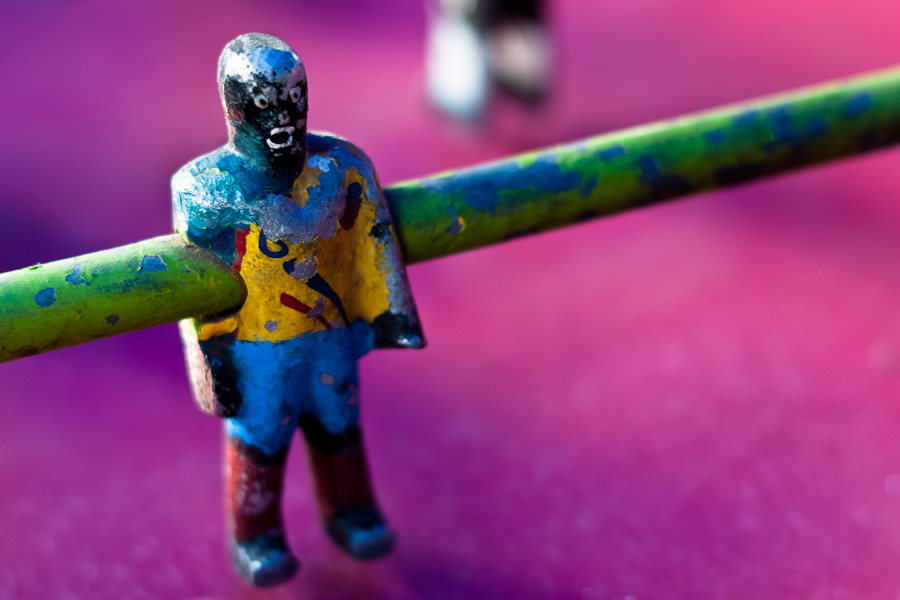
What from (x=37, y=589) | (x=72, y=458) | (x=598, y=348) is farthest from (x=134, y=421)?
(x=598, y=348)

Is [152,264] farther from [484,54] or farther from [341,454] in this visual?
[484,54]

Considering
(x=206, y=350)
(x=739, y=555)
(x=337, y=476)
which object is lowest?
(x=739, y=555)

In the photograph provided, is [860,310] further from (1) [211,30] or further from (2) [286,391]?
(1) [211,30]

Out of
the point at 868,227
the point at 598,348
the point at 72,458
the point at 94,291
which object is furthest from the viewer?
the point at 868,227

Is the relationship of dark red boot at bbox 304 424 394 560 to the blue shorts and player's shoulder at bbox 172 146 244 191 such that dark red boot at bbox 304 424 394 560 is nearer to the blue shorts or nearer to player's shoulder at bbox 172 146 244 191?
the blue shorts

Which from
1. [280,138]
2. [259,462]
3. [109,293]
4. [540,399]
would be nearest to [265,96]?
[280,138]

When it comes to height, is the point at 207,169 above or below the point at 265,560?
above

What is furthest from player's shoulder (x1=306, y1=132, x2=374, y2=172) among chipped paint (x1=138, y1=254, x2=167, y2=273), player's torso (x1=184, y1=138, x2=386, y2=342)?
chipped paint (x1=138, y1=254, x2=167, y2=273)

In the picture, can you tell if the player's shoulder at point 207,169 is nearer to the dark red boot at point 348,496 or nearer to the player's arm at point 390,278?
the player's arm at point 390,278
